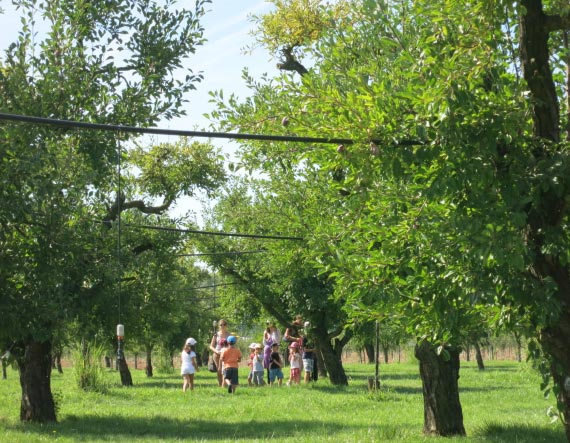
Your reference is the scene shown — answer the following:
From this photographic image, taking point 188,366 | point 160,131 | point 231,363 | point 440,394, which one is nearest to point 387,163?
point 160,131

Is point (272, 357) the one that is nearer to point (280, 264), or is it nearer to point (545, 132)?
point (280, 264)

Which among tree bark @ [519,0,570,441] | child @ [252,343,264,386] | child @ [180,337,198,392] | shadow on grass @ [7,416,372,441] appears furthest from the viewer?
child @ [252,343,264,386]

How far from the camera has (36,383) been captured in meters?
15.9

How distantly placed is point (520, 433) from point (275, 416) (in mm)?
5394

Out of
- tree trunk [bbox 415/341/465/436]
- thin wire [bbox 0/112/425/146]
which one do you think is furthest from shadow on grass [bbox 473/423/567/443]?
thin wire [bbox 0/112/425/146]

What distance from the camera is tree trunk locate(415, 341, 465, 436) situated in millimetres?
13406

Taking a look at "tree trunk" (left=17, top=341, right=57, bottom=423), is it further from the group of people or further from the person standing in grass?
the person standing in grass

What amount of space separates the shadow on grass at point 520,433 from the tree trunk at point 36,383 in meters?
7.83

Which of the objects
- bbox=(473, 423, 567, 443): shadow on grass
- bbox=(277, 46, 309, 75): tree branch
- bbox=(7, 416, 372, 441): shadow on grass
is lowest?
bbox=(473, 423, 567, 443): shadow on grass

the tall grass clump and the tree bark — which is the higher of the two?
the tree bark

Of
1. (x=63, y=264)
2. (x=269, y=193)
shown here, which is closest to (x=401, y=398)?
(x=269, y=193)

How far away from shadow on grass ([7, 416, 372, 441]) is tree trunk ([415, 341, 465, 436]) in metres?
1.36

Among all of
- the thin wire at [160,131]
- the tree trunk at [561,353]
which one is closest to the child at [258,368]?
the tree trunk at [561,353]

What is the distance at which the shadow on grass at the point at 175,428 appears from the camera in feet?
45.7
